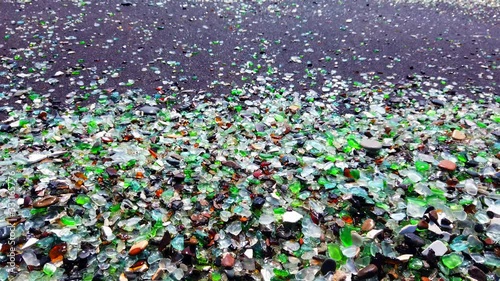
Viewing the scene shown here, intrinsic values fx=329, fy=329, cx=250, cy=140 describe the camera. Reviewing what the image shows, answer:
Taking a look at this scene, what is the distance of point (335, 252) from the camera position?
96.1 inches

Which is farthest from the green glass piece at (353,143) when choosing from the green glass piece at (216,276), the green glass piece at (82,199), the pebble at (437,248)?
the green glass piece at (82,199)

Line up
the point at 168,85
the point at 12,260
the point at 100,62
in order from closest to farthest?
the point at 12,260, the point at 168,85, the point at 100,62

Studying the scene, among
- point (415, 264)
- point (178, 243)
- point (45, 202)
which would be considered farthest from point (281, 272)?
point (45, 202)

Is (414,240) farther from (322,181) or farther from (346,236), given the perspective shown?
(322,181)

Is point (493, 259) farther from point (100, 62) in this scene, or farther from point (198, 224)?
point (100, 62)

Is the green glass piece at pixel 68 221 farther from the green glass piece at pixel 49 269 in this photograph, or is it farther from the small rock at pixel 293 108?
the small rock at pixel 293 108

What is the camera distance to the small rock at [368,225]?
2614 mm

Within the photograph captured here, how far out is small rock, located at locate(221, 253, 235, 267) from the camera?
2.36 meters

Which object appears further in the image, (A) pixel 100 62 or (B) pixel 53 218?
(A) pixel 100 62

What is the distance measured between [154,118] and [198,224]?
179cm

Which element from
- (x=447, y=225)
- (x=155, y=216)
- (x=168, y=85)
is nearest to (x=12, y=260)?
(x=155, y=216)

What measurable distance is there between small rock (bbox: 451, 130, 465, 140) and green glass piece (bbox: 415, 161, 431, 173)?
75 centimetres

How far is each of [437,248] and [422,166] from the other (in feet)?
3.31

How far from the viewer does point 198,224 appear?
8.67 feet
